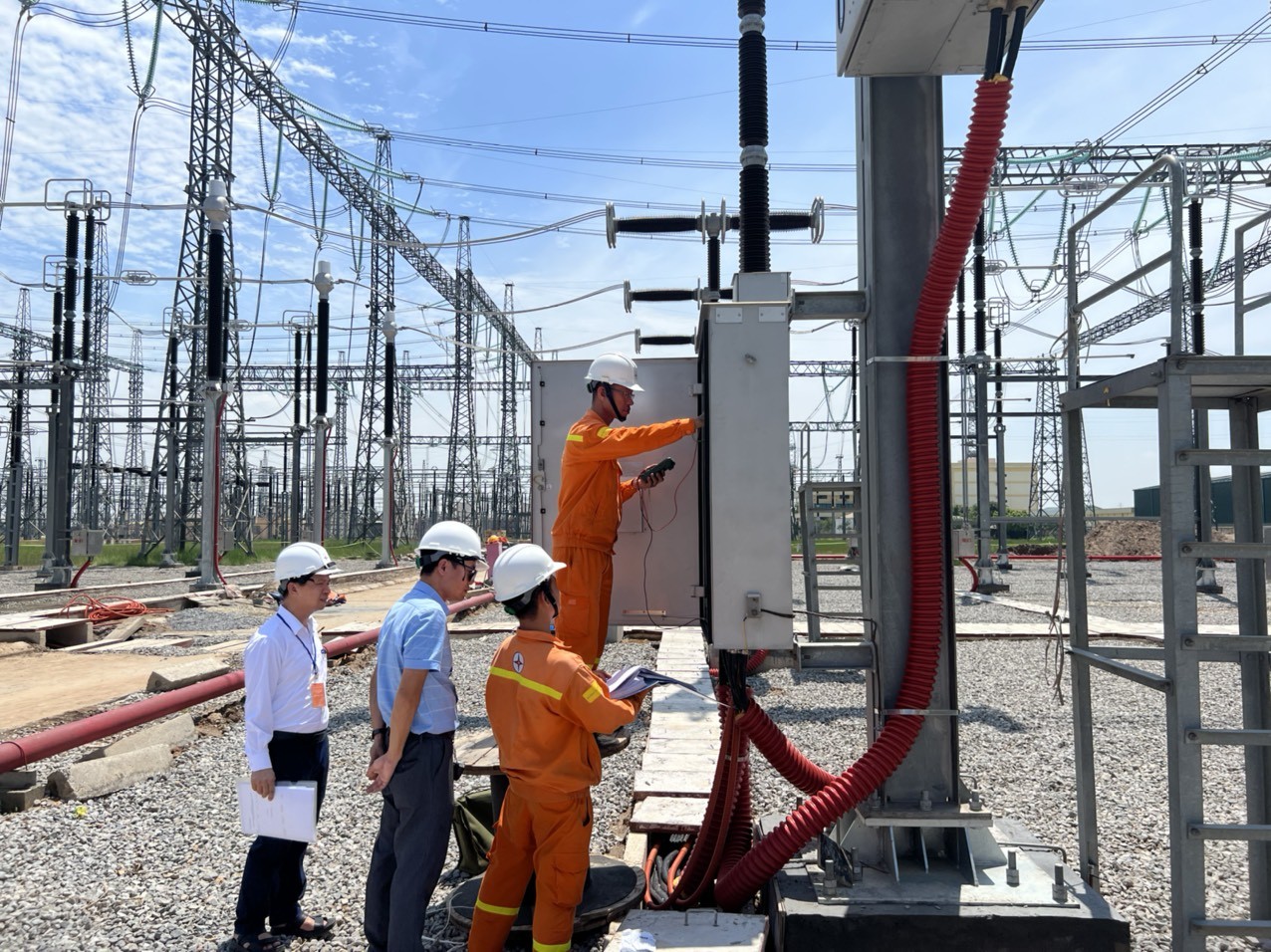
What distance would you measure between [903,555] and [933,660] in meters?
0.47

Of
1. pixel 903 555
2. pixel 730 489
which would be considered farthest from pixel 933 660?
pixel 730 489

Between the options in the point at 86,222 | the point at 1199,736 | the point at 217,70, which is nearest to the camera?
the point at 1199,736

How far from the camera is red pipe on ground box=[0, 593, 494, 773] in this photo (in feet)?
18.4

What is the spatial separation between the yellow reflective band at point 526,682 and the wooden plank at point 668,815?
186 cm

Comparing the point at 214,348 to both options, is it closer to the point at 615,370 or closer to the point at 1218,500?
the point at 615,370

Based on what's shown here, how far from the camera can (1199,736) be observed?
312 cm

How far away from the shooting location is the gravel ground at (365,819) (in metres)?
4.27

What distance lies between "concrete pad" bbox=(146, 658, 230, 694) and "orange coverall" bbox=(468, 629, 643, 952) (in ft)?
21.1

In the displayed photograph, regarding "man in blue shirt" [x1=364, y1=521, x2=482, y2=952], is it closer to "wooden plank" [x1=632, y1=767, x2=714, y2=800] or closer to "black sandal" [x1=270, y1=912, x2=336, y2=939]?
"black sandal" [x1=270, y1=912, x2=336, y2=939]

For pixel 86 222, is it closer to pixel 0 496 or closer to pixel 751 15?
pixel 0 496

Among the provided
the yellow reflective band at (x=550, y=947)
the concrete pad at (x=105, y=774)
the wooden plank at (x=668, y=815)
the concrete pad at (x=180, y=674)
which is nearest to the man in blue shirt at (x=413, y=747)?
the yellow reflective band at (x=550, y=947)

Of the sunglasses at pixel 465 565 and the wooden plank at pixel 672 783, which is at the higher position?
the sunglasses at pixel 465 565

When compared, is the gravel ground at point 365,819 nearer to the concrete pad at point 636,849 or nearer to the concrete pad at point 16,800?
the concrete pad at point 16,800

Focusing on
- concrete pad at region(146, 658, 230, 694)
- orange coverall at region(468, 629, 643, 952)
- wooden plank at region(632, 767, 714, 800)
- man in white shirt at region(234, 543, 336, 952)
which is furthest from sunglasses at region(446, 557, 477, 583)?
concrete pad at region(146, 658, 230, 694)
